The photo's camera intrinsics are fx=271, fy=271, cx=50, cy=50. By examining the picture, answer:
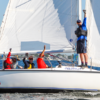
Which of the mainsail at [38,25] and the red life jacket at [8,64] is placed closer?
the red life jacket at [8,64]

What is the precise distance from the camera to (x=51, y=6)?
1104cm

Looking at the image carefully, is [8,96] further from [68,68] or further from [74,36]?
[74,36]

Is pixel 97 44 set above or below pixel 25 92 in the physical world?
above

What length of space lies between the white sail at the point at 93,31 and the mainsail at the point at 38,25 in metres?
0.55

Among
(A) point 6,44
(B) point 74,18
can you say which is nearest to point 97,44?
(B) point 74,18

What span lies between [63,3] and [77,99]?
13.4ft

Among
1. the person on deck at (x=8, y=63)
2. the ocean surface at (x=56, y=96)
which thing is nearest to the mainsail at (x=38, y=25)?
the person on deck at (x=8, y=63)

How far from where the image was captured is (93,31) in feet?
34.3

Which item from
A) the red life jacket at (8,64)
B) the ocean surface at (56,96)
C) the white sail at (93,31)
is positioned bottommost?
the ocean surface at (56,96)

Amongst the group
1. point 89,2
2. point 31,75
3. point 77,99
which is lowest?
point 77,99

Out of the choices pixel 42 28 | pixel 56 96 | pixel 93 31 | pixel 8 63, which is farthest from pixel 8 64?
pixel 93 31

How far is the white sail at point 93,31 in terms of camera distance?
10289 millimetres

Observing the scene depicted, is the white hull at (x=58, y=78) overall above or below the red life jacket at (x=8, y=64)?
below

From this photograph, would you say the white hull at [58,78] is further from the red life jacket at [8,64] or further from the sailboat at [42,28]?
the red life jacket at [8,64]
